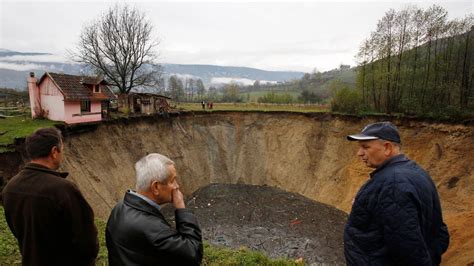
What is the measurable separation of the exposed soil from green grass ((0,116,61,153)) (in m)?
7.16

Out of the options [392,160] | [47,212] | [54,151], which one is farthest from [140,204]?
[392,160]

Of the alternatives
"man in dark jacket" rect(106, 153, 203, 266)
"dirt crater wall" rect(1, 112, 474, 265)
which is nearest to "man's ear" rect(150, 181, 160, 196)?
"man in dark jacket" rect(106, 153, 203, 266)

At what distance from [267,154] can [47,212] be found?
20.2m

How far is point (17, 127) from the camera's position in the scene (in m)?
12.8

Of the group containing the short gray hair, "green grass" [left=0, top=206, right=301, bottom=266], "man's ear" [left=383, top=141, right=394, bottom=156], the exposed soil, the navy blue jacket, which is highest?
"man's ear" [left=383, top=141, right=394, bottom=156]

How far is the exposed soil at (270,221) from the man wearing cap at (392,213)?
8.88 m

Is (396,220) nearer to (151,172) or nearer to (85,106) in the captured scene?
(151,172)

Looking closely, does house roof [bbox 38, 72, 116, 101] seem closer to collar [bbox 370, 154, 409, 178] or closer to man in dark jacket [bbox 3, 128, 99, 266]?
man in dark jacket [bbox 3, 128, 99, 266]

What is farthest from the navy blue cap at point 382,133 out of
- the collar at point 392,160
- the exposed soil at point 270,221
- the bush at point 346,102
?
the bush at point 346,102

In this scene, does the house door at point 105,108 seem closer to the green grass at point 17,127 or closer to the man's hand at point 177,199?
the green grass at point 17,127

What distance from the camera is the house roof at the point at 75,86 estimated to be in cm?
1440

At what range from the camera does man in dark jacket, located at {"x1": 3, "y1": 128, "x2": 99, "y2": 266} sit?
2887 mm

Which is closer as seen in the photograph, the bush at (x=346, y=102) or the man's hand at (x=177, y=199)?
the man's hand at (x=177, y=199)

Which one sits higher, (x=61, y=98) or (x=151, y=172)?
(x=61, y=98)
